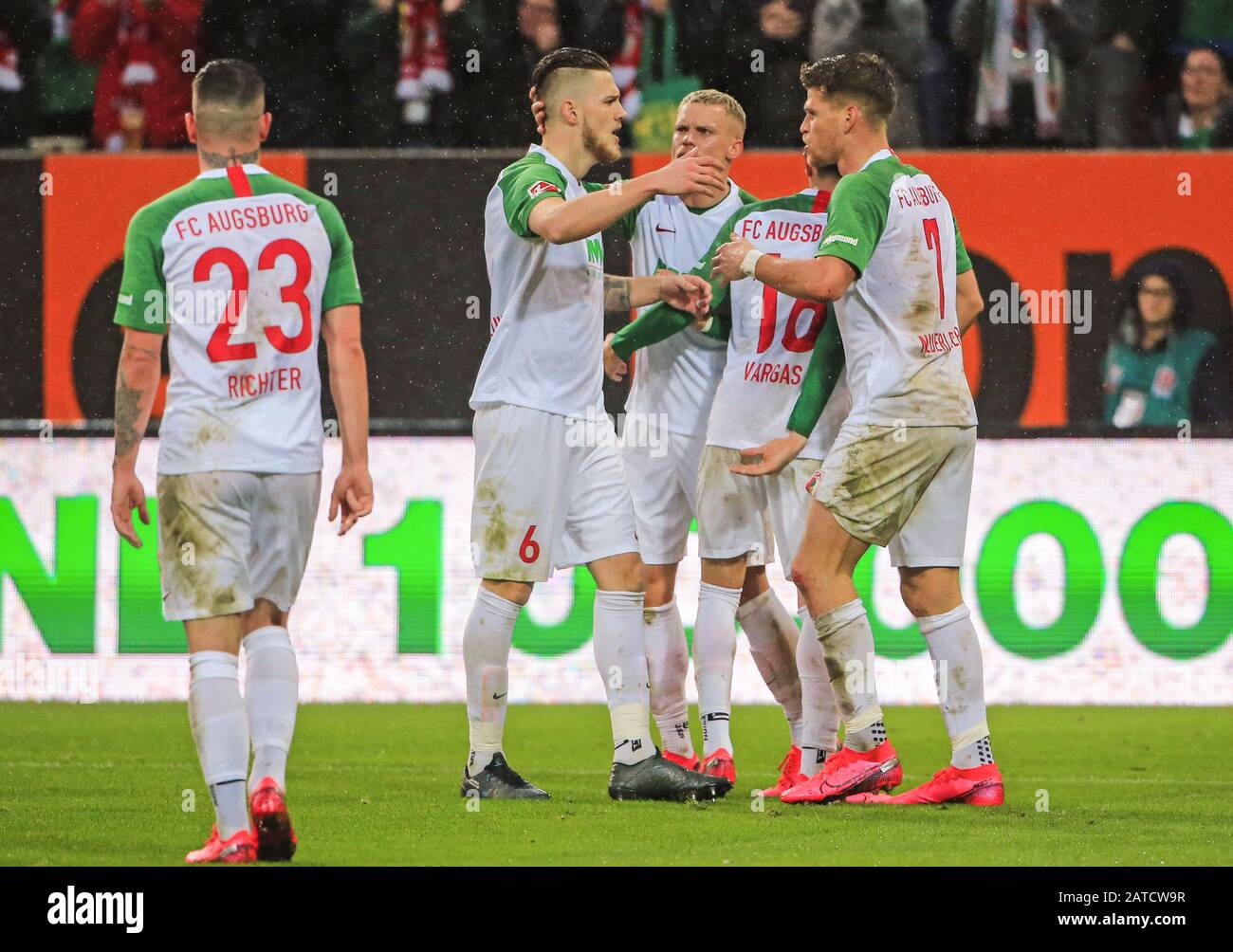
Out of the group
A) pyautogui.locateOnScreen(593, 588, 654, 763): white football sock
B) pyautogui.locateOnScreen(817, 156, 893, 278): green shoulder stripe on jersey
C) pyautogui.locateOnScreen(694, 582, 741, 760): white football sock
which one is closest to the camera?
pyautogui.locateOnScreen(817, 156, 893, 278): green shoulder stripe on jersey

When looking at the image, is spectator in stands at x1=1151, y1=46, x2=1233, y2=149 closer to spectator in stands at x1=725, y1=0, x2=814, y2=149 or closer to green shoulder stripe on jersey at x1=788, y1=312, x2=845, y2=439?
spectator in stands at x1=725, y1=0, x2=814, y2=149

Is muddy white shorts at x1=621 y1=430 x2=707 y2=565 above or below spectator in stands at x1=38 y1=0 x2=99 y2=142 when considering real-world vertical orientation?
below

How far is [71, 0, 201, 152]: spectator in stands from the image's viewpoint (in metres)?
10.5

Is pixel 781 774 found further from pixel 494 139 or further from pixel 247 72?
pixel 494 139

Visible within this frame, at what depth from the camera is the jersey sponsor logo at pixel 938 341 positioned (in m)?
5.34

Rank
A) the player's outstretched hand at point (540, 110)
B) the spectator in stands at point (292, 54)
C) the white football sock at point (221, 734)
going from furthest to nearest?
1. the spectator in stands at point (292, 54)
2. the player's outstretched hand at point (540, 110)
3. the white football sock at point (221, 734)

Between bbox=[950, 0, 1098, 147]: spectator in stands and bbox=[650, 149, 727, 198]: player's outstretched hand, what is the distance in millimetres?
5730

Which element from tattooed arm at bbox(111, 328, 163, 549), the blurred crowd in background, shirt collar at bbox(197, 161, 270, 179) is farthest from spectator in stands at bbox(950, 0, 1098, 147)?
tattooed arm at bbox(111, 328, 163, 549)

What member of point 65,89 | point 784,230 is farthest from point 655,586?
point 65,89

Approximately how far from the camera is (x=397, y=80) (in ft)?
35.2

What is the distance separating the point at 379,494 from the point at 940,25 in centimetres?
430

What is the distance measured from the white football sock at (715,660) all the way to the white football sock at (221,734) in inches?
77.6

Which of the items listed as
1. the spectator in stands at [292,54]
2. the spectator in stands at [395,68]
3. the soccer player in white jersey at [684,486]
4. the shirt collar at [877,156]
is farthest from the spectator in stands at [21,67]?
the shirt collar at [877,156]

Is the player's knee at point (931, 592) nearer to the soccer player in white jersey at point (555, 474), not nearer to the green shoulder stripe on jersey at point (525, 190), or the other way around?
the soccer player in white jersey at point (555, 474)
